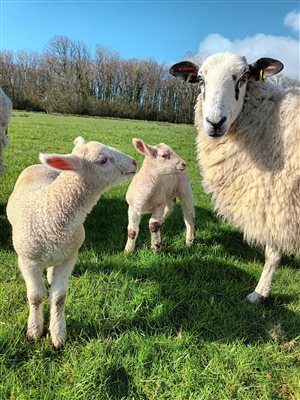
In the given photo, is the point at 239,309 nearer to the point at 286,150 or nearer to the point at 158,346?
the point at 158,346

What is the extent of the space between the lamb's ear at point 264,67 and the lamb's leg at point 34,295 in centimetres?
284

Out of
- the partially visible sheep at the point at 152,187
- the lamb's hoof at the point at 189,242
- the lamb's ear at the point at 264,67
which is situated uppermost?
the lamb's ear at the point at 264,67

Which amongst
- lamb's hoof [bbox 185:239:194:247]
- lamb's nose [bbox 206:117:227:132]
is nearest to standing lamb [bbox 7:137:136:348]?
lamb's nose [bbox 206:117:227:132]

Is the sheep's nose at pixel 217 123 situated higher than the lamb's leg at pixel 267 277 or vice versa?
the sheep's nose at pixel 217 123

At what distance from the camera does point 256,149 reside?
3.65 metres

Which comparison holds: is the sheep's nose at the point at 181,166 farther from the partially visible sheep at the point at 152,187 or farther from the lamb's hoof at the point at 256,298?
the lamb's hoof at the point at 256,298

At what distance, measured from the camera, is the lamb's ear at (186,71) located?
161 inches

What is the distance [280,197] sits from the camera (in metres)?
3.46

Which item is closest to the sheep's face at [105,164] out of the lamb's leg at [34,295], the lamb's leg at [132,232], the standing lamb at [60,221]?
the standing lamb at [60,221]

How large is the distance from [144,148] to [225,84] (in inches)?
49.9

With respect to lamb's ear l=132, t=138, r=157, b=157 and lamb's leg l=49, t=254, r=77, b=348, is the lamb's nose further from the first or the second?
lamb's leg l=49, t=254, r=77, b=348

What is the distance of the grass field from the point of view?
2.48 meters

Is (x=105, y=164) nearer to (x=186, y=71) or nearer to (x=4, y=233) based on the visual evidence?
(x=186, y=71)

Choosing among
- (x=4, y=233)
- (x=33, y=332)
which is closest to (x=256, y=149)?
(x=33, y=332)
